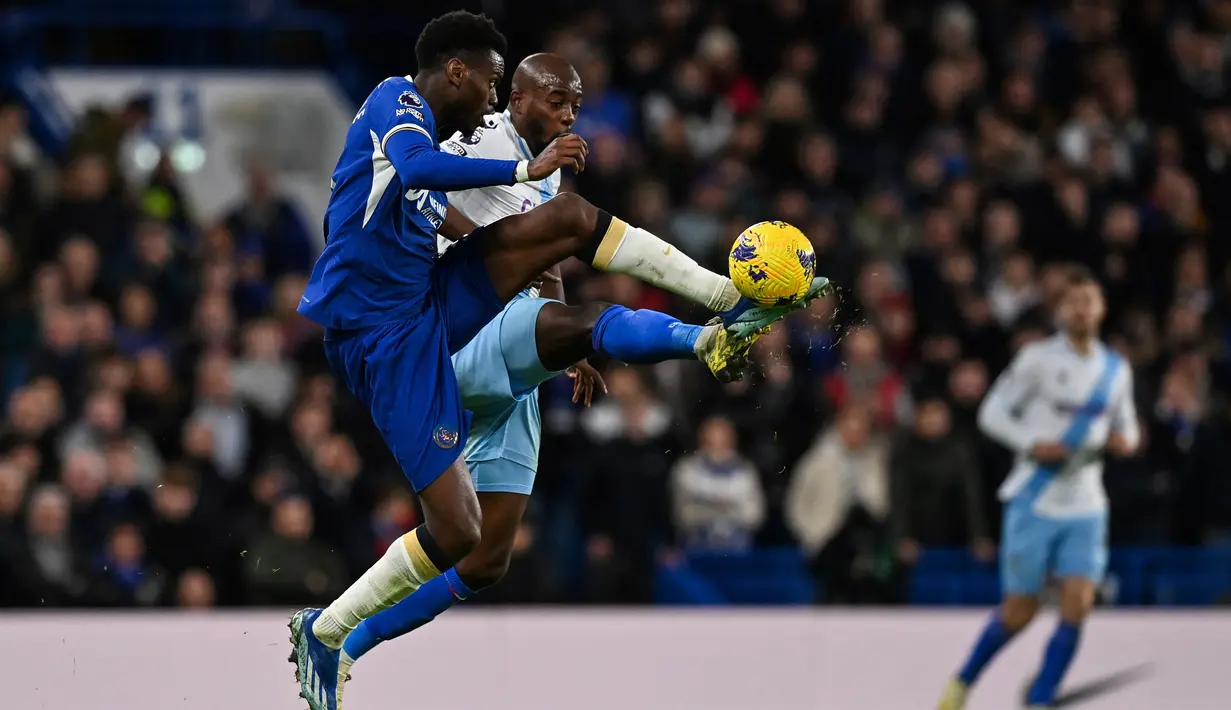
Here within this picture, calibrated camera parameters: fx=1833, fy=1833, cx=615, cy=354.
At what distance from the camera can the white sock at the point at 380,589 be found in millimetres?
5973

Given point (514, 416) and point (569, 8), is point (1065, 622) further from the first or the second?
point (569, 8)

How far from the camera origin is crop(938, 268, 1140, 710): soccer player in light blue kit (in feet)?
28.9

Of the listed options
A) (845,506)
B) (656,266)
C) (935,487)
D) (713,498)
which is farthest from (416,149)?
(935,487)

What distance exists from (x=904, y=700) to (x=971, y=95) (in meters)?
5.51

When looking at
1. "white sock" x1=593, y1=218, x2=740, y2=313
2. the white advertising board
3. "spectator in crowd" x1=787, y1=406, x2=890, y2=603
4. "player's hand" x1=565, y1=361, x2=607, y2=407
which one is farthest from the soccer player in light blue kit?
"white sock" x1=593, y1=218, x2=740, y2=313

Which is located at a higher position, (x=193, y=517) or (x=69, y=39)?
(x=69, y=39)

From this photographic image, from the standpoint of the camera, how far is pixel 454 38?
577 centimetres

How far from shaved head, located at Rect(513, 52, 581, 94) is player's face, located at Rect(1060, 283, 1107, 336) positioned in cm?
385

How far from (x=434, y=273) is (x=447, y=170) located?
669 millimetres

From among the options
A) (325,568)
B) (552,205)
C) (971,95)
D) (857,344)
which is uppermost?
(971,95)

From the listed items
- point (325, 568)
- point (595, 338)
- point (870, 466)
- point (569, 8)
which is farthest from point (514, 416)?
point (569, 8)

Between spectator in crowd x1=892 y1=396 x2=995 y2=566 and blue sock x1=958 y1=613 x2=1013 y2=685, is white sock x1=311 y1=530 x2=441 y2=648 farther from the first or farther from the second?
spectator in crowd x1=892 y1=396 x2=995 y2=566

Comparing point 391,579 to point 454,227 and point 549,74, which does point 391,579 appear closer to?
point 454,227

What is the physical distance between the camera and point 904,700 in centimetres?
898
